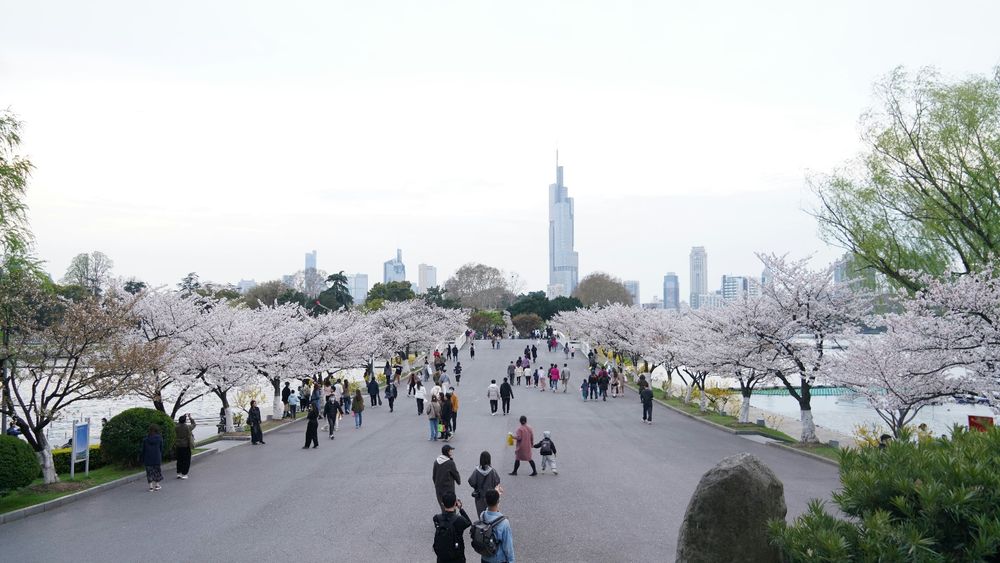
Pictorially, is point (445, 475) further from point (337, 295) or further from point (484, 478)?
point (337, 295)

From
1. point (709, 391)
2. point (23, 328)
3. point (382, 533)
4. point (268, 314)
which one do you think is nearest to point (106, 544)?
point (382, 533)

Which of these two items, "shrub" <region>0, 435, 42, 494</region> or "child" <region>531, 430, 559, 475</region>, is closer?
"shrub" <region>0, 435, 42, 494</region>

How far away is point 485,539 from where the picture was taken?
25.2ft

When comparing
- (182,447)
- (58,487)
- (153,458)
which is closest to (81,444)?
(58,487)

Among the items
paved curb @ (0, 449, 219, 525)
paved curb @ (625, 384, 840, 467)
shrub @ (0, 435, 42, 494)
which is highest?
shrub @ (0, 435, 42, 494)

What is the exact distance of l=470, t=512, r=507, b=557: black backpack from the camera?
763 cm

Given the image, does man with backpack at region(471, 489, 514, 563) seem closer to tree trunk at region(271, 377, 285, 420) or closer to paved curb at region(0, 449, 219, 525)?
paved curb at region(0, 449, 219, 525)

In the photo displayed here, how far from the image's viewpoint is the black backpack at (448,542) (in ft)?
25.2

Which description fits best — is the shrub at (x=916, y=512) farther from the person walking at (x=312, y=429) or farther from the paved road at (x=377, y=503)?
the person walking at (x=312, y=429)

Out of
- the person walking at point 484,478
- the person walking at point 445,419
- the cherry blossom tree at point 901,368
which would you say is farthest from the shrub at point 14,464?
the cherry blossom tree at point 901,368

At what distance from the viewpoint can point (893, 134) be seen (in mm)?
23719

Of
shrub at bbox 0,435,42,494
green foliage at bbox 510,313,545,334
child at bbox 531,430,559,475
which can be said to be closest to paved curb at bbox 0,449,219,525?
shrub at bbox 0,435,42,494

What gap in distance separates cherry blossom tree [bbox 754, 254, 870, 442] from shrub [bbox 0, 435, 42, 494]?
65.3 feet

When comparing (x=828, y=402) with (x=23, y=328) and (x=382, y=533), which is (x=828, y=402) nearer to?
(x=382, y=533)
